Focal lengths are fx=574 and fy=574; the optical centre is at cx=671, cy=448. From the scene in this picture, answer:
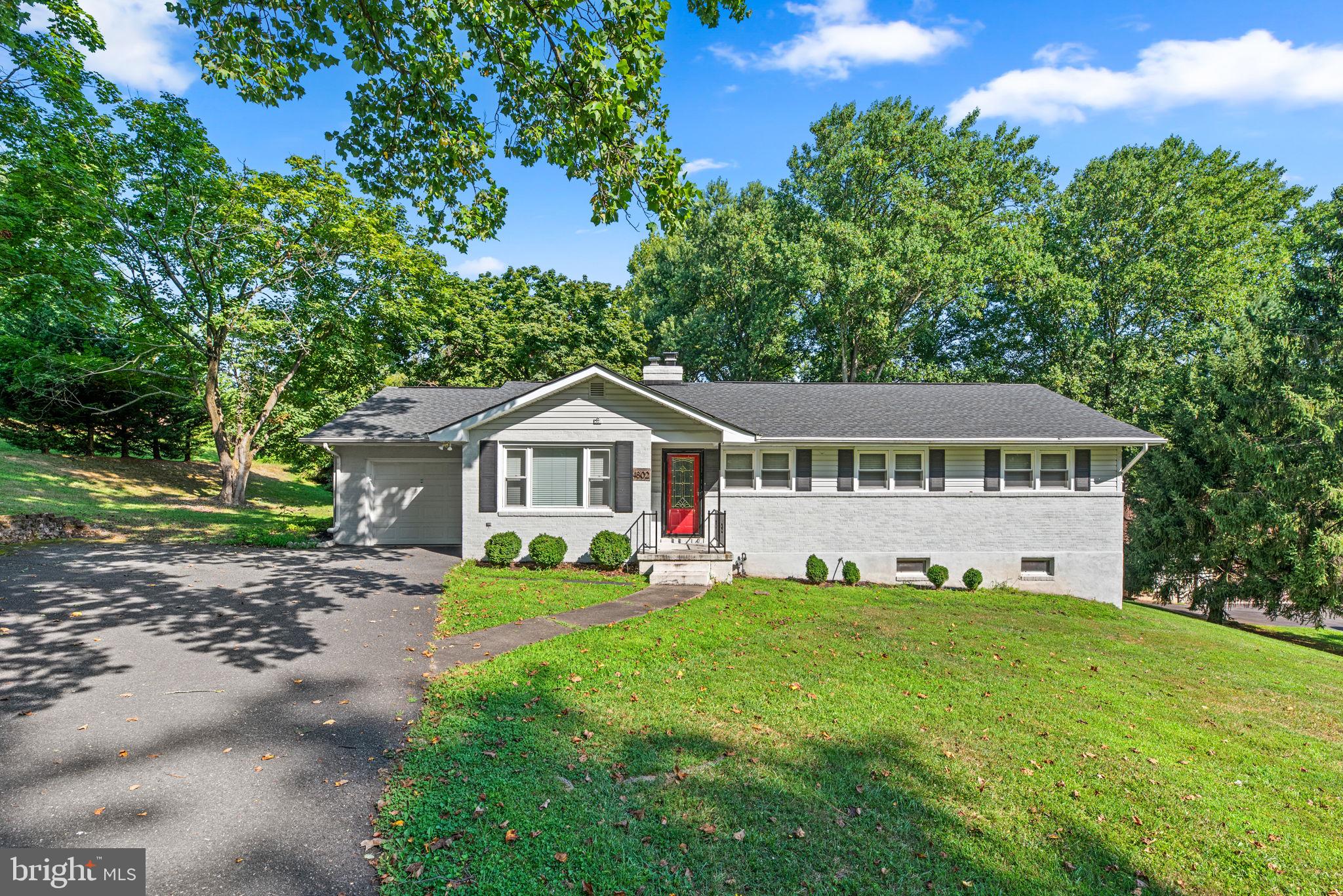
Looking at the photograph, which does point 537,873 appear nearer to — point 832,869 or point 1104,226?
point 832,869

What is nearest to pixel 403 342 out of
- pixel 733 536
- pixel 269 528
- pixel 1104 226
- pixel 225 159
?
pixel 225 159

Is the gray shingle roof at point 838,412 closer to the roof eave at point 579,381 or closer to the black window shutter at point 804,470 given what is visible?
the roof eave at point 579,381

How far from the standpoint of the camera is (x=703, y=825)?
12.2 ft

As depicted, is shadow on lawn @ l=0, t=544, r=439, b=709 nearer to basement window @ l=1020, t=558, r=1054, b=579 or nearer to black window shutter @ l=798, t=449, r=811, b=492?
black window shutter @ l=798, t=449, r=811, b=492

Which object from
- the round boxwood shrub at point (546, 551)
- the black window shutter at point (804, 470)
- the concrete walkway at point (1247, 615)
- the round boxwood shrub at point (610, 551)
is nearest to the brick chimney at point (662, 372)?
the black window shutter at point (804, 470)

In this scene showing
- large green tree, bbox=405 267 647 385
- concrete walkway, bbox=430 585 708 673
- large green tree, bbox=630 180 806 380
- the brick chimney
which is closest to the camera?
concrete walkway, bbox=430 585 708 673

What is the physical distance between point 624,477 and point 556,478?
1.58 metres

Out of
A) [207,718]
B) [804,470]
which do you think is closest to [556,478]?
[804,470]

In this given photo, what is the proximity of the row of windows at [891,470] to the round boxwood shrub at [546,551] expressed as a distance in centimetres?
413

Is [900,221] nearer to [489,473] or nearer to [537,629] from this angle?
[489,473]

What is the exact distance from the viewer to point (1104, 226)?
77.6 feet

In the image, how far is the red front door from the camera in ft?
45.1

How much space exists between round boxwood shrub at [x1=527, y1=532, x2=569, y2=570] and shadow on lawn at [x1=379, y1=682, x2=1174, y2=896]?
24.7 ft

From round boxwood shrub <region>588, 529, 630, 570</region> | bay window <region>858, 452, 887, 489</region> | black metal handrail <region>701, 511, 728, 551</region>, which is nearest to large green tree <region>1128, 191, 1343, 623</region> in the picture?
bay window <region>858, 452, 887, 489</region>
